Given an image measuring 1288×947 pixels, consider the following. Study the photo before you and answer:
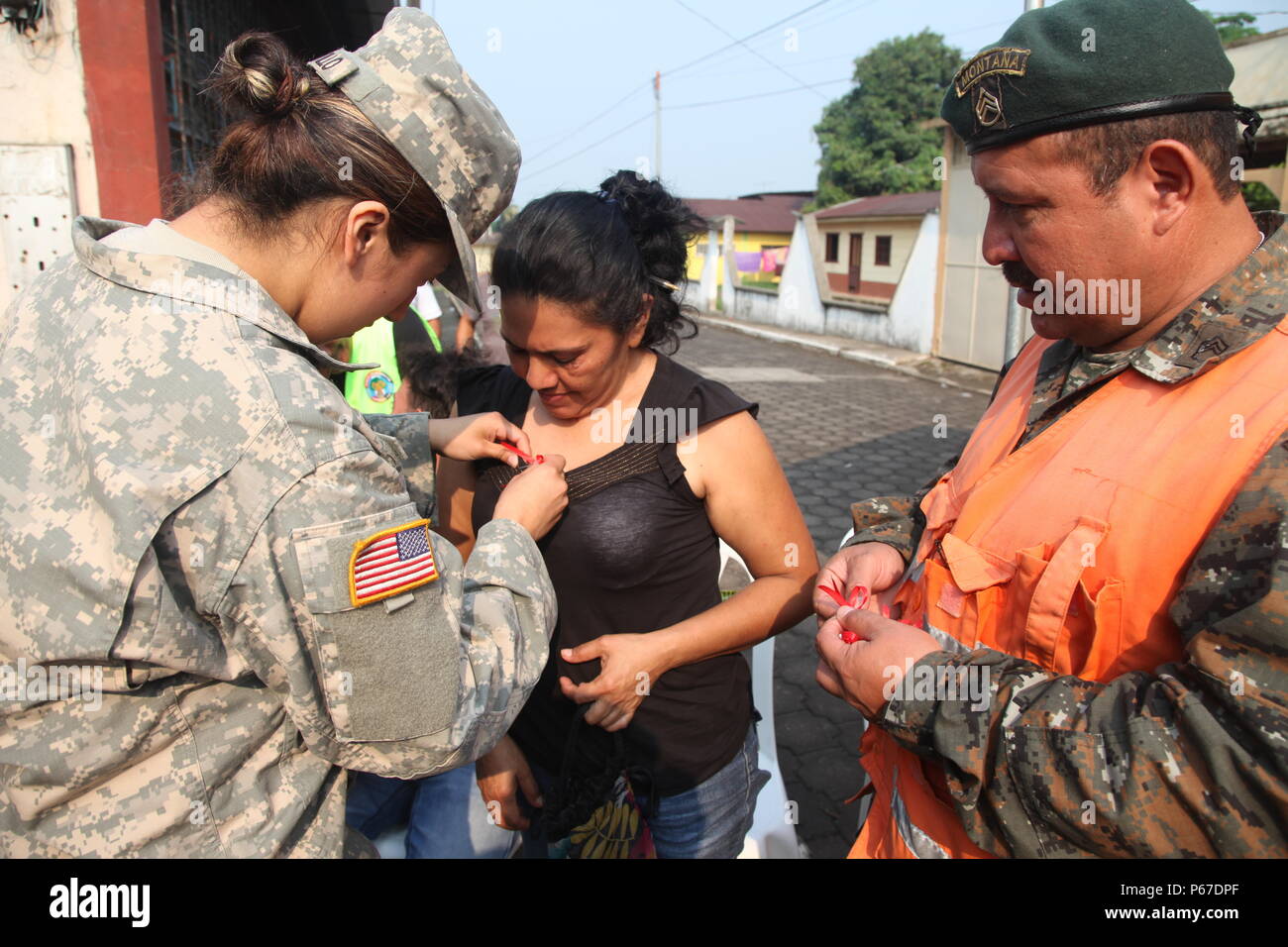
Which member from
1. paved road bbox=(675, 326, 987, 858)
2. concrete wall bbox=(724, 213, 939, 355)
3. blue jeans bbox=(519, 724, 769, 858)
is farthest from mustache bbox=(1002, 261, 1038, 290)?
concrete wall bbox=(724, 213, 939, 355)

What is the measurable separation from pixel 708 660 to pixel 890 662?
2.47 ft

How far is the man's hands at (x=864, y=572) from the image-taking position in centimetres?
161

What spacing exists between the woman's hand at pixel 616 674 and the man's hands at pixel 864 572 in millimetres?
390

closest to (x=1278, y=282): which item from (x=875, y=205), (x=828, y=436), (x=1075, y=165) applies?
(x=1075, y=165)

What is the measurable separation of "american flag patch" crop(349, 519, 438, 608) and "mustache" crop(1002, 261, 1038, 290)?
3.39ft

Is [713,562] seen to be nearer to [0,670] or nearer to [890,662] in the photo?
[890,662]

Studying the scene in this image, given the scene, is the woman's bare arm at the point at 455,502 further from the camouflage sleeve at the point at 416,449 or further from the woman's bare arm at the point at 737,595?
the woman's bare arm at the point at 737,595

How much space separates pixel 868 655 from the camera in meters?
1.29

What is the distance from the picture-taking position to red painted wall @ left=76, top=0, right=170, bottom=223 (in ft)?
11.1

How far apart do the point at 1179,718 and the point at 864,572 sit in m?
0.69

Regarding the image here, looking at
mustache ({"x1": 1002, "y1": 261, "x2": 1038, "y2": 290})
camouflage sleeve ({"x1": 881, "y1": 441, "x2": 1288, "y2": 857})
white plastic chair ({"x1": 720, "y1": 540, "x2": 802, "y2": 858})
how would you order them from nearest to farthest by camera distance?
camouflage sleeve ({"x1": 881, "y1": 441, "x2": 1288, "y2": 857}) → mustache ({"x1": 1002, "y1": 261, "x2": 1038, "y2": 290}) → white plastic chair ({"x1": 720, "y1": 540, "x2": 802, "y2": 858})
